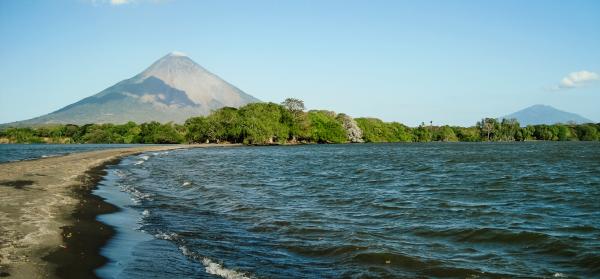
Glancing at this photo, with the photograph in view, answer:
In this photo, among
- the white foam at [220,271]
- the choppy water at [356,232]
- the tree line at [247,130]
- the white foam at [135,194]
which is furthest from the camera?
the tree line at [247,130]

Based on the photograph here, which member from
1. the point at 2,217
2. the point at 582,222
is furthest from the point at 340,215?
the point at 2,217

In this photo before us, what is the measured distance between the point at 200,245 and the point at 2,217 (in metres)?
6.35

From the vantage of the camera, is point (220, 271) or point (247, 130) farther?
point (247, 130)

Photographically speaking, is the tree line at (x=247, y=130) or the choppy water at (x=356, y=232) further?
the tree line at (x=247, y=130)

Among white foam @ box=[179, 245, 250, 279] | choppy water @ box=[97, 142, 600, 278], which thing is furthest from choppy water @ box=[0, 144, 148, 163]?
white foam @ box=[179, 245, 250, 279]

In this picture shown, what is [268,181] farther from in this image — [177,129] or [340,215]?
[177,129]

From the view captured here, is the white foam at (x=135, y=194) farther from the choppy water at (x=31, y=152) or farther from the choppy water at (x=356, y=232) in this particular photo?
the choppy water at (x=31, y=152)

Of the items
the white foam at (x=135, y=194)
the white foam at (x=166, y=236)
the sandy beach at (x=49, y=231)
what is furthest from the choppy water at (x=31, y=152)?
the white foam at (x=166, y=236)

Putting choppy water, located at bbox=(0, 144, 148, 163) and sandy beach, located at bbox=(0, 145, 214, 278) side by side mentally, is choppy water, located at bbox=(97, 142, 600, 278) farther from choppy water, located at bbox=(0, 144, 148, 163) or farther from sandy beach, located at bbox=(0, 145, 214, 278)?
choppy water, located at bbox=(0, 144, 148, 163)

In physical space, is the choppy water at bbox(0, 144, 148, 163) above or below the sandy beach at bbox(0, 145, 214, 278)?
above

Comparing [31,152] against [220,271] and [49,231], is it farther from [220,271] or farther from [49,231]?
[220,271]

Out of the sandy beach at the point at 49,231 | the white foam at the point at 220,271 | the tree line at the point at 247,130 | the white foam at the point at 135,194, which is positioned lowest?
the white foam at the point at 220,271

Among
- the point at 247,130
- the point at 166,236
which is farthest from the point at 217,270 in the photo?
the point at 247,130

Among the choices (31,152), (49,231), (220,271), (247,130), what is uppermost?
(247,130)
